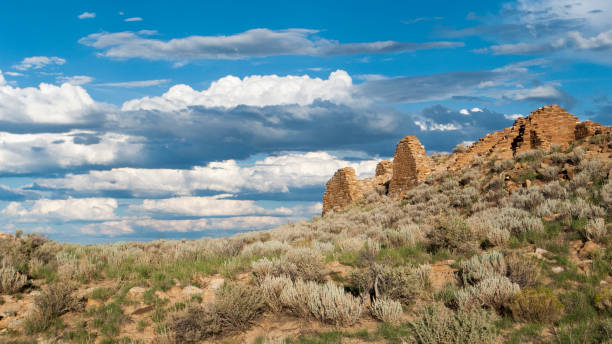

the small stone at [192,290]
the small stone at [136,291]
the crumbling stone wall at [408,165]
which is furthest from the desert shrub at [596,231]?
the crumbling stone wall at [408,165]

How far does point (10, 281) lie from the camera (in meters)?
8.41

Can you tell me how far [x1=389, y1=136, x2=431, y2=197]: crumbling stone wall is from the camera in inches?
1065

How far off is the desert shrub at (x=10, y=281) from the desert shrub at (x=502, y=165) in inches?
853

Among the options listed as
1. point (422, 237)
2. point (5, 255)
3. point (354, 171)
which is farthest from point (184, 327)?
point (354, 171)

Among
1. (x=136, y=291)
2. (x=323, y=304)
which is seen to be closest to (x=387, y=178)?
(x=136, y=291)

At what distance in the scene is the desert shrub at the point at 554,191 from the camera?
14.4 metres

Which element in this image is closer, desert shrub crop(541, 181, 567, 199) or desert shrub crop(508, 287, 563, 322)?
desert shrub crop(508, 287, 563, 322)

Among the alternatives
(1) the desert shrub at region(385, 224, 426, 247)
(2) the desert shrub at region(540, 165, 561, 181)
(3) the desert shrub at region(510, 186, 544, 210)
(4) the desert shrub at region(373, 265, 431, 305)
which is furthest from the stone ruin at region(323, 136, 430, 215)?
(4) the desert shrub at region(373, 265, 431, 305)

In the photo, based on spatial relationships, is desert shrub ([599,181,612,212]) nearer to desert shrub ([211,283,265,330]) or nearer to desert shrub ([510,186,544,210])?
desert shrub ([510,186,544,210])

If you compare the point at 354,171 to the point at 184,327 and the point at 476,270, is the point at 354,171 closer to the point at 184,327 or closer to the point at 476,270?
the point at 476,270

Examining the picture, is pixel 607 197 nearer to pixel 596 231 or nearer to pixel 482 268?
pixel 596 231

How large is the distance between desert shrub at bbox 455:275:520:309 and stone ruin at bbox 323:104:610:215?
18.8 meters

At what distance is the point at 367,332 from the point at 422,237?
21.7 feet

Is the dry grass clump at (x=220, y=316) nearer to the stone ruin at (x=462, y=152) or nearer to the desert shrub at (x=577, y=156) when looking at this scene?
the desert shrub at (x=577, y=156)
